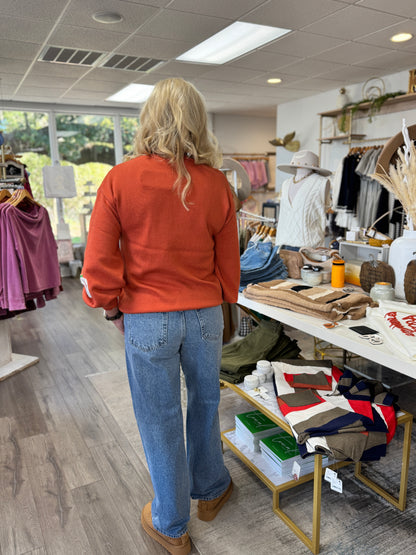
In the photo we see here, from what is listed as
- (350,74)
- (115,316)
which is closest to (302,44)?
(350,74)

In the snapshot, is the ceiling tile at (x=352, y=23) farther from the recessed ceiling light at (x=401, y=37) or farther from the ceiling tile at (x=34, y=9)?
the ceiling tile at (x=34, y=9)

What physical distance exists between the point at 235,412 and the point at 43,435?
3.52 feet

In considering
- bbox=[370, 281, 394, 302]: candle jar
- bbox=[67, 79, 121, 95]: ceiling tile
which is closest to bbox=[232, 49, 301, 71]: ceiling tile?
bbox=[67, 79, 121, 95]: ceiling tile

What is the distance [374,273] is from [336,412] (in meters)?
0.81

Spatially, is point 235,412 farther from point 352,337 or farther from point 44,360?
point 44,360

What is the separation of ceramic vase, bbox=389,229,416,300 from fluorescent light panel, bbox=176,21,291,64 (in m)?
2.49

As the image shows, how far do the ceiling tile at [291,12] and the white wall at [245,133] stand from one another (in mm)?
4670

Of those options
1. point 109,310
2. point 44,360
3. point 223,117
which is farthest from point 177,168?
point 223,117

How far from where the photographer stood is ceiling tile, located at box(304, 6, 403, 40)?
3.28 meters

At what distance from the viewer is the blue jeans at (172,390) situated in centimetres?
139

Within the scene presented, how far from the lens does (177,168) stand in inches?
52.3

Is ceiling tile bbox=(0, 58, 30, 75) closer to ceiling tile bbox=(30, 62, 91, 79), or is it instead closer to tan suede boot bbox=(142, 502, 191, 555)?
ceiling tile bbox=(30, 62, 91, 79)

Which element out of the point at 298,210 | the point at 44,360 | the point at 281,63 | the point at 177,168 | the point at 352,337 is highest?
the point at 281,63

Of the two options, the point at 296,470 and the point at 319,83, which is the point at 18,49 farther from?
the point at 296,470
